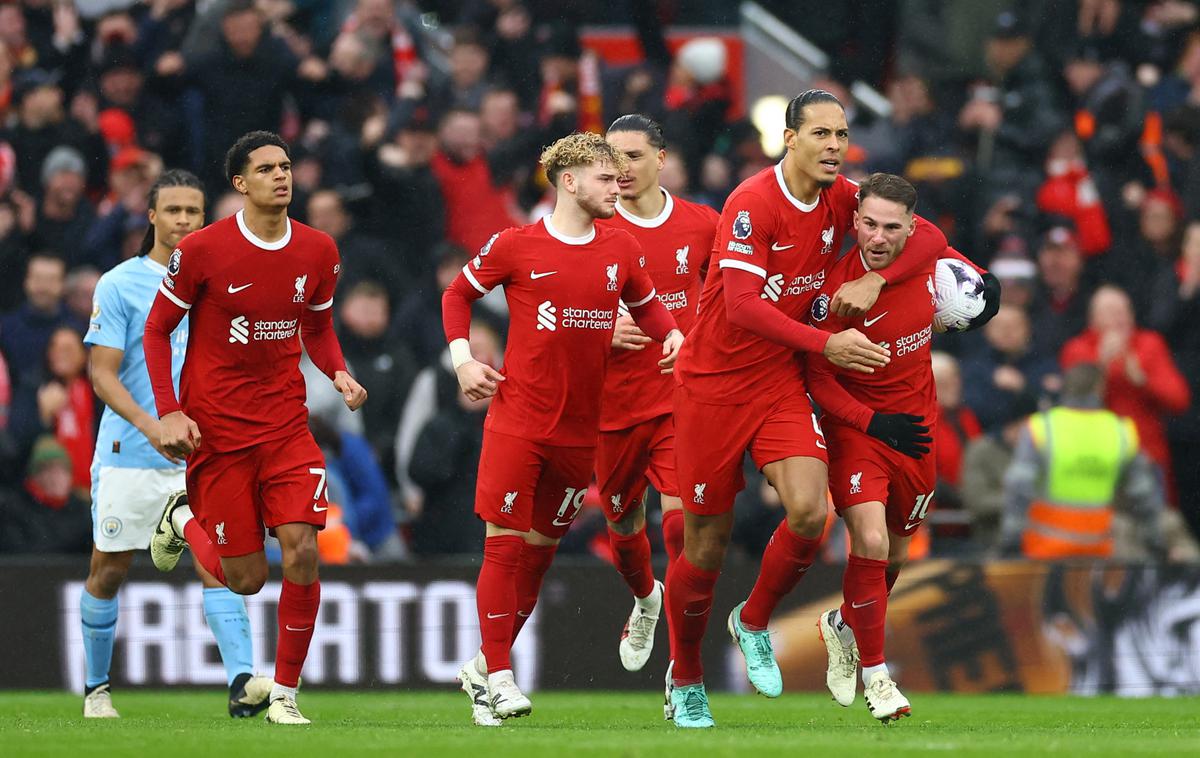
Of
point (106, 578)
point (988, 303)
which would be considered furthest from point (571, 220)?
point (106, 578)

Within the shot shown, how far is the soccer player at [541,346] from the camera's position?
930 centimetres

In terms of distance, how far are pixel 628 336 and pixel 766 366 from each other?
1.06m

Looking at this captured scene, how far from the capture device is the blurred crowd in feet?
47.1

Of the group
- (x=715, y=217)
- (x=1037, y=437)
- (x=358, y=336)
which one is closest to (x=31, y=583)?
(x=358, y=336)

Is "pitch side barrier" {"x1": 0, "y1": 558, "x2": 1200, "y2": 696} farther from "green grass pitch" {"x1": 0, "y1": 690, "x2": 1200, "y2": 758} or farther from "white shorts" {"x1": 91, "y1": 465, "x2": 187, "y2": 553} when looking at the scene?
"white shorts" {"x1": 91, "y1": 465, "x2": 187, "y2": 553}

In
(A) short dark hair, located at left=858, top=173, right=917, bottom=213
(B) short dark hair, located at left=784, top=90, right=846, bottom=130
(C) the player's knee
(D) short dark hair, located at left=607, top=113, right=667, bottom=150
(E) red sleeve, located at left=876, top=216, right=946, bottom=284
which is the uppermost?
(D) short dark hair, located at left=607, top=113, right=667, bottom=150

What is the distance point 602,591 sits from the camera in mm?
13438

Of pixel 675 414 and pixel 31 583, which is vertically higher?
pixel 675 414

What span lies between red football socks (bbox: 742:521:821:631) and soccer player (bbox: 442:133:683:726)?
3.36ft

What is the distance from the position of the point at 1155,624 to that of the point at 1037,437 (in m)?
1.52

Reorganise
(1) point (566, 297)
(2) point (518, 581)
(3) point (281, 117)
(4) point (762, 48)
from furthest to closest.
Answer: (4) point (762, 48), (3) point (281, 117), (2) point (518, 581), (1) point (566, 297)

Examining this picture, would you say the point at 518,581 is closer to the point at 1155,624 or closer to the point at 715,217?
the point at 715,217

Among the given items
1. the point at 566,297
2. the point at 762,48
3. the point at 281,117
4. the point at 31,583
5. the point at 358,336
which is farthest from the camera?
the point at 762,48

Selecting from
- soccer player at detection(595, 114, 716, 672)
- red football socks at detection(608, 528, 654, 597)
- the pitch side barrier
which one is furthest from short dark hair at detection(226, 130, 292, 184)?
the pitch side barrier
